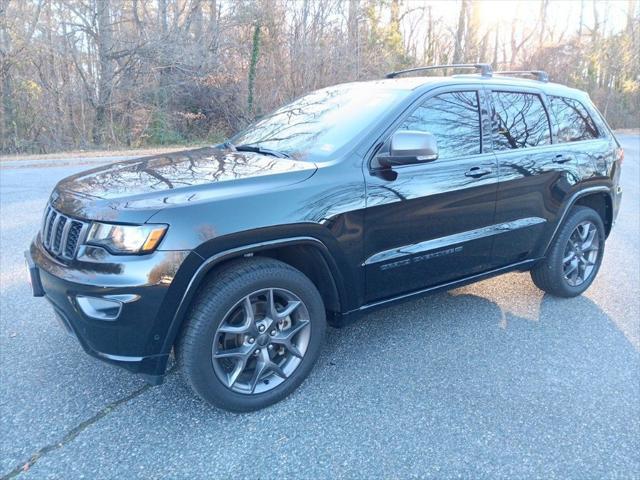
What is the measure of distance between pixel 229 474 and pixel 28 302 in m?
2.60

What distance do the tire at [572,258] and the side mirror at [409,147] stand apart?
1835 mm

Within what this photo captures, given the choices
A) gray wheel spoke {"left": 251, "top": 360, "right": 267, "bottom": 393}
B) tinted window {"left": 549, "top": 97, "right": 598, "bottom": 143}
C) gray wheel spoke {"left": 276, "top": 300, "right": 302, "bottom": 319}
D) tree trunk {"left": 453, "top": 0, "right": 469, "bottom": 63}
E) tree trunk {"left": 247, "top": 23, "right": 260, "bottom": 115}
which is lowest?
gray wheel spoke {"left": 251, "top": 360, "right": 267, "bottom": 393}

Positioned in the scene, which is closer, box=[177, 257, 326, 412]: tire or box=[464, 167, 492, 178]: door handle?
box=[177, 257, 326, 412]: tire

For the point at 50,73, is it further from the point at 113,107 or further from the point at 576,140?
the point at 576,140

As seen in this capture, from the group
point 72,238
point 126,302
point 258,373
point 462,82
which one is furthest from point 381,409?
point 462,82

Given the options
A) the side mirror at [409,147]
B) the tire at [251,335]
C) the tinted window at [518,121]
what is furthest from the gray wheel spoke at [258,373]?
the tinted window at [518,121]

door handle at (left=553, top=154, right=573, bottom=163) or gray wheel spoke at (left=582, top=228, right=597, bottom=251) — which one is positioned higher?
door handle at (left=553, top=154, right=573, bottom=163)

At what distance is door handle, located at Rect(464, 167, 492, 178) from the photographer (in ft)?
11.3

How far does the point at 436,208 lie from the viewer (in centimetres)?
330

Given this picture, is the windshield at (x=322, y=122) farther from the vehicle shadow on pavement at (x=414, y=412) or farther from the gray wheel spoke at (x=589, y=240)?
the gray wheel spoke at (x=589, y=240)

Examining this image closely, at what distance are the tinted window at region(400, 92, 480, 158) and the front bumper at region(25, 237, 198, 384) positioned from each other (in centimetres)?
180

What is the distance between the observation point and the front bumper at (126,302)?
93.3 inches

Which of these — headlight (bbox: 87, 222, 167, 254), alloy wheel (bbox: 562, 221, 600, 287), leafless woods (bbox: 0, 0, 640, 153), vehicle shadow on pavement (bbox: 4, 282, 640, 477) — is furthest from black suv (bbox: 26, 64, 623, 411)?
leafless woods (bbox: 0, 0, 640, 153)

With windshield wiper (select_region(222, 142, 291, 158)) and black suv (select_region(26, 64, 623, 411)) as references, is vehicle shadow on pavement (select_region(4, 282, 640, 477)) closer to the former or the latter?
black suv (select_region(26, 64, 623, 411))
